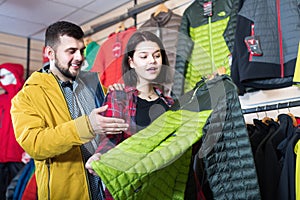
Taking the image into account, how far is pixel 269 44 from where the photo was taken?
186cm

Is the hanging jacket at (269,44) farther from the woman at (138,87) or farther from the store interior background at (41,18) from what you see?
the woman at (138,87)

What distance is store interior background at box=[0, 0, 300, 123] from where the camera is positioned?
2.94 metres

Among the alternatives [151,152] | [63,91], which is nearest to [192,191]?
→ [151,152]

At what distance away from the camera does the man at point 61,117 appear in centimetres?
107

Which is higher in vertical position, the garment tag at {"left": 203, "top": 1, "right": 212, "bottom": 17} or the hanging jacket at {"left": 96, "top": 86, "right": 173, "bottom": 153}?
the garment tag at {"left": 203, "top": 1, "right": 212, "bottom": 17}

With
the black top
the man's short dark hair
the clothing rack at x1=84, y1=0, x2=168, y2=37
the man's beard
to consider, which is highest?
the clothing rack at x1=84, y1=0, x2=168, y2=37

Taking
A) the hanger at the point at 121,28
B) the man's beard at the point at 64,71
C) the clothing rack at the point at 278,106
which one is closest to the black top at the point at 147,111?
the man's beard at the point at 64,71

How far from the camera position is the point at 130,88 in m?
0.89

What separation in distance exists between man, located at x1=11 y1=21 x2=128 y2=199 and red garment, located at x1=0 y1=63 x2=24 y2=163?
2092 millimetres

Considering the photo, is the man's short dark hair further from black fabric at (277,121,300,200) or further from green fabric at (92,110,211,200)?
black fabric at (277,121,300,200)

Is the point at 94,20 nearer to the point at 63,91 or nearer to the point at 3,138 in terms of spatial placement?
the point at 3,138

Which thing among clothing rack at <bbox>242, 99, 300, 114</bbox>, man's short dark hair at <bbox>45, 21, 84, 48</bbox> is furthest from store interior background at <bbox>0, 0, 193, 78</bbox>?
man's short dark hair at <bbox>45, 21, 84, 48</bbox>

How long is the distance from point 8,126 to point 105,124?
266 centimetres

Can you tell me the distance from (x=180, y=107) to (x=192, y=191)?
0.32m
